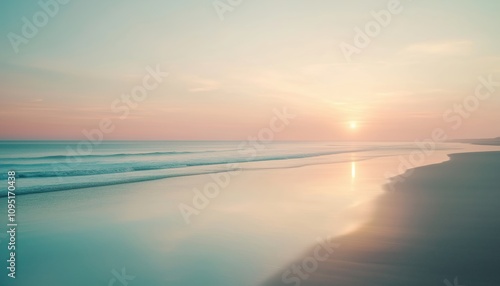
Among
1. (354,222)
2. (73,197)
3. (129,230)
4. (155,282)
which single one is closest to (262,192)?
(354,222)

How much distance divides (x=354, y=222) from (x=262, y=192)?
21.5 ft

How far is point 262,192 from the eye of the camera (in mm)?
15680

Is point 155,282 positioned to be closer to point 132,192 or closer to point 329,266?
point 329,266

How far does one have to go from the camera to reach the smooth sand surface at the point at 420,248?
570 centimetres

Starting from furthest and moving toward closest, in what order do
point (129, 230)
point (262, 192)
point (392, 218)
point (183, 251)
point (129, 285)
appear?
point (262, 192), point (392, 218), point (129, 230), point (183, 251), point (129, 285)

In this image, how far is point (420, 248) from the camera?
23.4 ft

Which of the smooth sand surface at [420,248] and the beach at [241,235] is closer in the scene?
the smooth sand surface at [420,248]

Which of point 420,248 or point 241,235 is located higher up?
point 241,235

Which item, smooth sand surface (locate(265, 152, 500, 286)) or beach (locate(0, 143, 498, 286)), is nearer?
smooth sand surface (locate(265, 152, 500, 286))

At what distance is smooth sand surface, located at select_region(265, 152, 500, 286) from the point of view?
5.70 metres

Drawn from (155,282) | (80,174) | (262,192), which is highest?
(80,174)

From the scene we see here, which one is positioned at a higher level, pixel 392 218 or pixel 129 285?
pixel 392 218

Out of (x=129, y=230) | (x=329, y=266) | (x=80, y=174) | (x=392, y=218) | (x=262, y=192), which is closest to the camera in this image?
(x=329, y=266)

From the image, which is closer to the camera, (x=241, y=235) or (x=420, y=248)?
(x=420, y=248)
